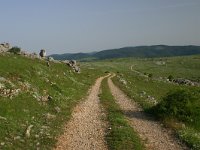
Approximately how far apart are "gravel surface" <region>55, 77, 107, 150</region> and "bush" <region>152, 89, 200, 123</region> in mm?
5667

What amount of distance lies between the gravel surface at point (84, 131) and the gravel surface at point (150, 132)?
8.86 ft

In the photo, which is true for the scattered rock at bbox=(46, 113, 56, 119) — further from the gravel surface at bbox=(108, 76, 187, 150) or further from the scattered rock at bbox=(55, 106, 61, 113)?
the gravel surface at bbox=(108, 76, 187, 150)

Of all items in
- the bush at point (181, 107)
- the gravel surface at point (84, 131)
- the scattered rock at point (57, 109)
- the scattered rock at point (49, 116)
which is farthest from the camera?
the scattered rock at point (57, 109)

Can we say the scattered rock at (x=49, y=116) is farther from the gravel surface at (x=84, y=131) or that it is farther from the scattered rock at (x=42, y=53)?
the scattered rock at (x=42, y=53)

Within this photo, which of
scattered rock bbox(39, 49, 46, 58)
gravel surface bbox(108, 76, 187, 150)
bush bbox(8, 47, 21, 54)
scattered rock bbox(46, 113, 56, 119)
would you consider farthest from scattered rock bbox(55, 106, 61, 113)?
scattered rock bbox(39, 49, 46, 58)

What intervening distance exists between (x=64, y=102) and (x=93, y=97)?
29.7 feet

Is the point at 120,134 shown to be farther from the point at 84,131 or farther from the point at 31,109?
the point at 31,109

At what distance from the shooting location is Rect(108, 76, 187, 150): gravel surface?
24375 millimetres

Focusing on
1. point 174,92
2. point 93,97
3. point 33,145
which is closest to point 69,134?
point 33,145

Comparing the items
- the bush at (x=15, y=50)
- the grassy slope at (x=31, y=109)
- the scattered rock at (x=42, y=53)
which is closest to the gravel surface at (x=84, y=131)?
the grassy slope at (x=31, y=109)

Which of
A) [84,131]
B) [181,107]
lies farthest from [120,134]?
[181,107]

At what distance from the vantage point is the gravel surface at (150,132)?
80.0 ft

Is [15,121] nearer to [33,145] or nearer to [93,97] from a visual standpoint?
[33,145]

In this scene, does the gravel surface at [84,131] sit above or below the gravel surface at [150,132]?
above
